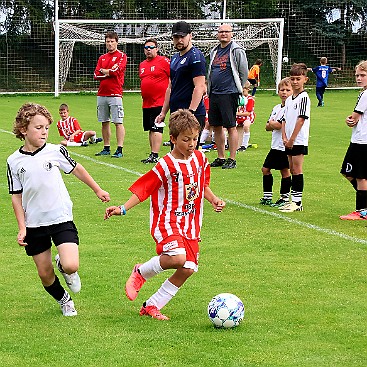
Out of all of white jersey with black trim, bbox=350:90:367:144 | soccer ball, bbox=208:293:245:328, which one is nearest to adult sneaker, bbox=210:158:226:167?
white jersey with black trim, bbox=350:90:367:144

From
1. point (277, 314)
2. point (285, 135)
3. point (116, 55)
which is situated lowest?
point (277, 314)

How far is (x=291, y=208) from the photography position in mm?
10016

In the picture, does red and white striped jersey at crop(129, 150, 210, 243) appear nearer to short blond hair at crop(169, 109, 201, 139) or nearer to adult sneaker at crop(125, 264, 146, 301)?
short blond hair at crop(169, 109, 201, 139)

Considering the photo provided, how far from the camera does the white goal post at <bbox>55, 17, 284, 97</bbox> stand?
31.8 meters

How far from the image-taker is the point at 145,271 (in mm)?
5969

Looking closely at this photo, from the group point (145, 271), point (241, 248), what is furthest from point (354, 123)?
point (145, 271)

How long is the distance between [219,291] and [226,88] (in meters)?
7.50

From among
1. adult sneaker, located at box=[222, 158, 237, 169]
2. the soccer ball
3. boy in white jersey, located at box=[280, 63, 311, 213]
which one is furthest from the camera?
adult sneaker, located at box=[222, 158, 237, 169]

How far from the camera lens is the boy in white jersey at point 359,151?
30.2 feet

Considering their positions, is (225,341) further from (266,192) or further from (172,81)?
(172,81)

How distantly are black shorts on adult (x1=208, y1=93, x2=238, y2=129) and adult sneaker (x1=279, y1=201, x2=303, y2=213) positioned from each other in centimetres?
349

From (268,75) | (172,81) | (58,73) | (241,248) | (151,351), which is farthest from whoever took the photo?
(268,75)

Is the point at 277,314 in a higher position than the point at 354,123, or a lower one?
lower

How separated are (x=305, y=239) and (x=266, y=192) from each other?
215 centimetres
